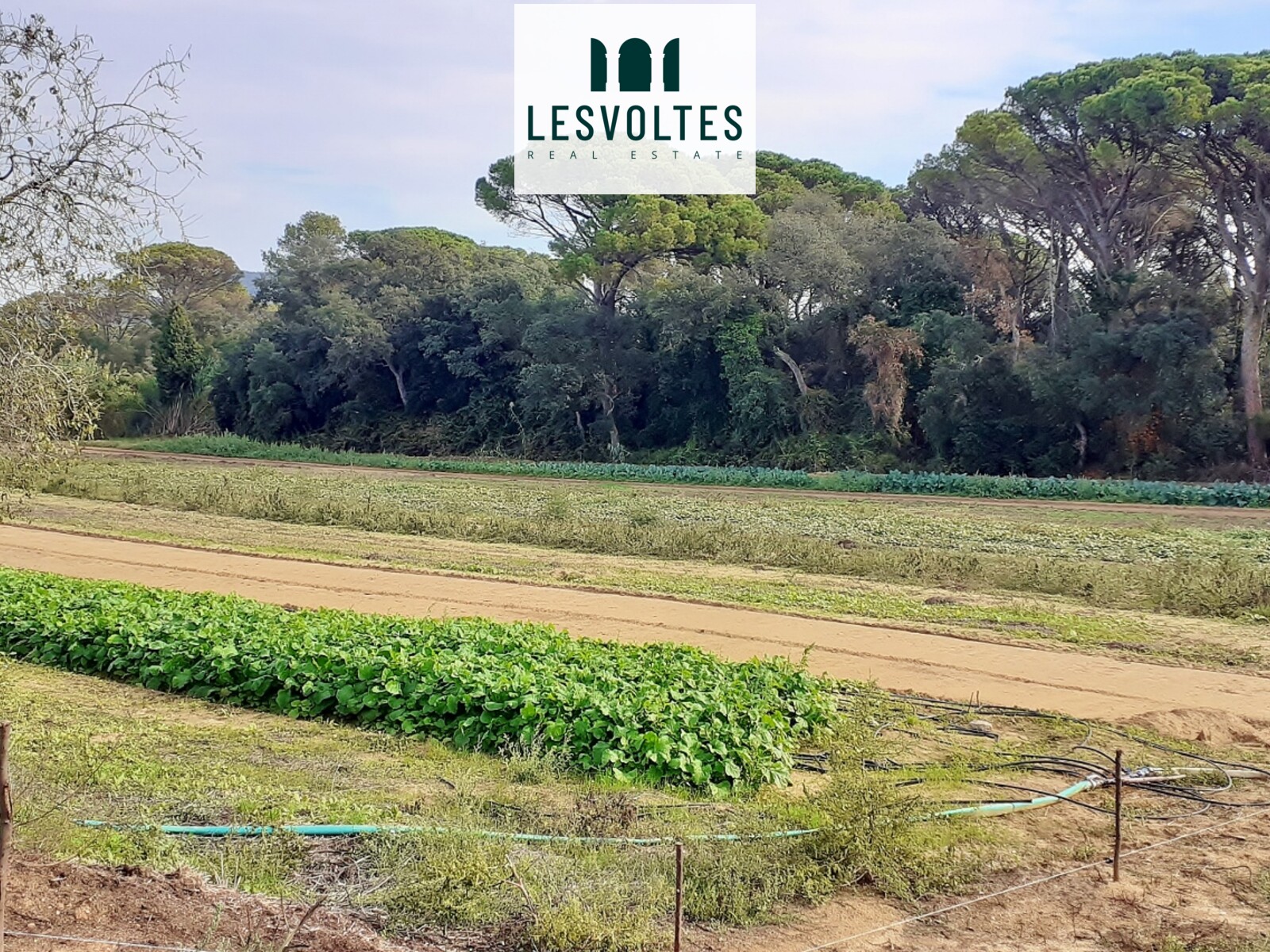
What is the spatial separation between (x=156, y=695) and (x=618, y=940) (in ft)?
21.1

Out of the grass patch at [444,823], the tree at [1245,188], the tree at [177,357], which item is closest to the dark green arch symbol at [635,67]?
the tree at [1245,188]

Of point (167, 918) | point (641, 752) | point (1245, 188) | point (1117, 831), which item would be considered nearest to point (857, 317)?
point (1245, 188)

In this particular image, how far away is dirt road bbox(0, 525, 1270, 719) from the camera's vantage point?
11.6m

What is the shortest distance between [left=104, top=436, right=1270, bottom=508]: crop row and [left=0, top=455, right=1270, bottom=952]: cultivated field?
13586mm

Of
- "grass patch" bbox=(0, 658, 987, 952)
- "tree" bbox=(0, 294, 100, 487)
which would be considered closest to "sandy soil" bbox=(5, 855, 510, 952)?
"grass patch" bbox=(0, 658, 987, 952)

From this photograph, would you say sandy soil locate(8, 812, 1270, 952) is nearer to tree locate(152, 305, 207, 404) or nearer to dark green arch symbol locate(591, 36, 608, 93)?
dark green arch symbol locate(591, 36, 608, 93)

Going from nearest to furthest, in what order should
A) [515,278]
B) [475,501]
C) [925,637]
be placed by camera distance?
[925,637], [475,501], [515,278]

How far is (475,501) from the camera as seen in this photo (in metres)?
31.4

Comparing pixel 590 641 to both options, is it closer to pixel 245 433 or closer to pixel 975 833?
pixel 975 833

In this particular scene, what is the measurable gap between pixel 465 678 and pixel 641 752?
186 cm

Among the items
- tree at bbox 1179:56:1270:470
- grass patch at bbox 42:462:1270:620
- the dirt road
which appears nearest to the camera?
the dirt road

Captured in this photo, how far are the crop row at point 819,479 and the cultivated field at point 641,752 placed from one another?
13.6m

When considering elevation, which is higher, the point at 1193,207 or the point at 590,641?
the point at 1193,207

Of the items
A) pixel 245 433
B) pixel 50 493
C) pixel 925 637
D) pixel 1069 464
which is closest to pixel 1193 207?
pixel 1069 464
